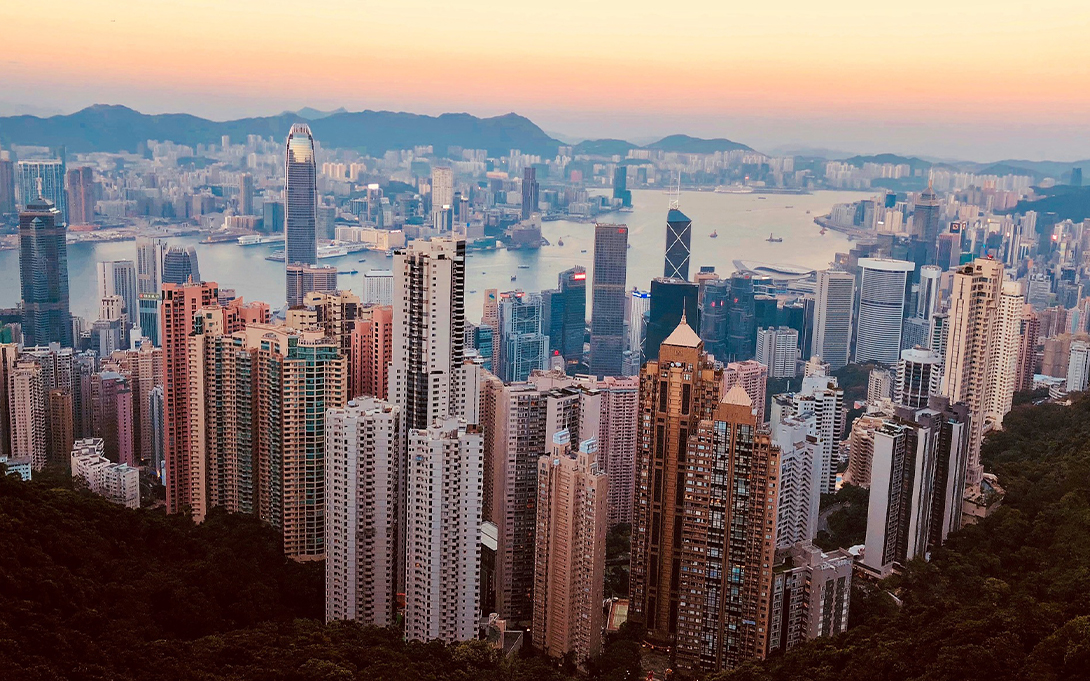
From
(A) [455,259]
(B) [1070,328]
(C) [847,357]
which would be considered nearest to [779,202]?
(C) [847,357]

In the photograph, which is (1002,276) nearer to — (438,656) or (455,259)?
(455,259)

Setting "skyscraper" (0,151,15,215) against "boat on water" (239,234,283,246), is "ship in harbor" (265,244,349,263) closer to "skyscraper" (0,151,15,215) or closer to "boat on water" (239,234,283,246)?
"boat on water" (239,234,283,246)

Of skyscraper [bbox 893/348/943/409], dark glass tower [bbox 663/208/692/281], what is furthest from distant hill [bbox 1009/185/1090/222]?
skyscraper [bbox 893/348/943/409]

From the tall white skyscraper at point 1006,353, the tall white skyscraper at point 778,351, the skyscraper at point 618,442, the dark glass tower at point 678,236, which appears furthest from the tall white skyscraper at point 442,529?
the dark glass tower at point 678,236

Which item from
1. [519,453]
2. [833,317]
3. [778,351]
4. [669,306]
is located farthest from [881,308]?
[519,453]

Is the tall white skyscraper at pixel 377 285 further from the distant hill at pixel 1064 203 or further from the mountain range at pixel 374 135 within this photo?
the distant hill at pixel 1064 203
